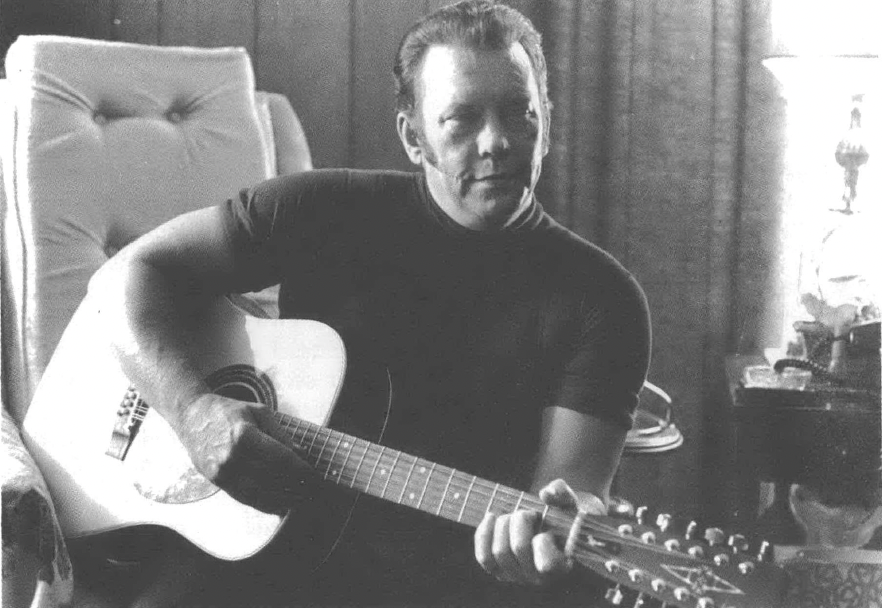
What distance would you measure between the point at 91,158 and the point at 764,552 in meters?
0.91

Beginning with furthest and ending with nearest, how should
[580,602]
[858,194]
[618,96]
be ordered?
1. [618,96]
2. [858,194]
3. [580,602]

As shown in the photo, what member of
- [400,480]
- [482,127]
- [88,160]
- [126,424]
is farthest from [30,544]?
[482,127]

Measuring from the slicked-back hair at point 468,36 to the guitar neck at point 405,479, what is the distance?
35 centimetres

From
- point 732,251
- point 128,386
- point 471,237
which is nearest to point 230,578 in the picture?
point 128,386

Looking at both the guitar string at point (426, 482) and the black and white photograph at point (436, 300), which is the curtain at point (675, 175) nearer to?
the black and white photograph at point (436, 300)

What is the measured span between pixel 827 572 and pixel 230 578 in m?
0.58

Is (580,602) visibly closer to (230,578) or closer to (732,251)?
(230,578)

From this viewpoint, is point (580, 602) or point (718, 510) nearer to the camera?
point (580, 602)

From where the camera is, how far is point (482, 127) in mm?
875

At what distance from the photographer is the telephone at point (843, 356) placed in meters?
1.00

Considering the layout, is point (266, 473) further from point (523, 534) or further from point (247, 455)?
point (523, 534)

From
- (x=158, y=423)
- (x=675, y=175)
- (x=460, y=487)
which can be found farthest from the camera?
(x=675, y=175)

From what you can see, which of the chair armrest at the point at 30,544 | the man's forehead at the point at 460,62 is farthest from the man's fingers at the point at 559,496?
the chair armrest at the point at 30,544

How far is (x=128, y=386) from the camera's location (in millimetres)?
998
